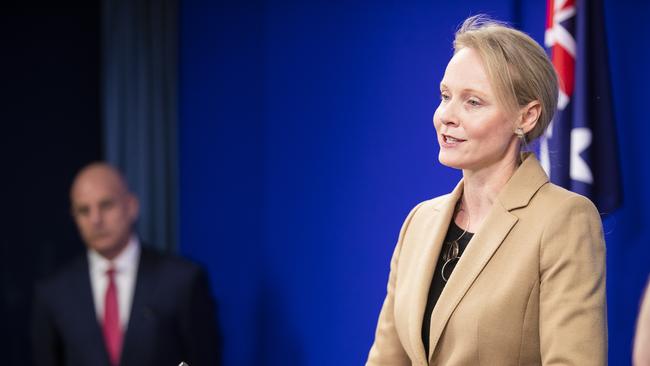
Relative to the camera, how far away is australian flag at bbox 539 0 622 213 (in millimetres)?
2672

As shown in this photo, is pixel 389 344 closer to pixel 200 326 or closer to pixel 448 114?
pixel 448 114

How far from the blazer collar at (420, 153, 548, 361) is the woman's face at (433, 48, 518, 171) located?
6 cm

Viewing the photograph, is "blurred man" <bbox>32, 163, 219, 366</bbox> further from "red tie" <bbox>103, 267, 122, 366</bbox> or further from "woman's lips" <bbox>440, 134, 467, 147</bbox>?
"woman's lips" <bbox>440, 134, 467, 147</bbox>

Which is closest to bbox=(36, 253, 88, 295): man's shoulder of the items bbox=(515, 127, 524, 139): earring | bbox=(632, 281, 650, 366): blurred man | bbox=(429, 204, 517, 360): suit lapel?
bbox=(429, 204, 517, 360): suit lapel

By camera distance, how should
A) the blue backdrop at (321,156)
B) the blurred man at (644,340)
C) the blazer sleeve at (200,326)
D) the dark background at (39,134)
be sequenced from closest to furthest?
1. the blurred man at (644,340)
2. the blue backdrop at (321,156)
3. the blazer sleeve at (200,326)
4. the dark background at (39,134)

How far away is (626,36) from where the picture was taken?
2768 millimetres

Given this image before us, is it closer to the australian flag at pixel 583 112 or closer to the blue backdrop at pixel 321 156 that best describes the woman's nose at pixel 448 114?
the australian flag at pixel 583 112

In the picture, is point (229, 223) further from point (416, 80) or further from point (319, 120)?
point (416, 80)

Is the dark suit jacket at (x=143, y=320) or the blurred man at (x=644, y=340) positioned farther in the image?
the dark suit jacket at (x=143, y=320)

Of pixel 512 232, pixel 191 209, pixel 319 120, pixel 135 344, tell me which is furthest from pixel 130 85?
pixel 512 232

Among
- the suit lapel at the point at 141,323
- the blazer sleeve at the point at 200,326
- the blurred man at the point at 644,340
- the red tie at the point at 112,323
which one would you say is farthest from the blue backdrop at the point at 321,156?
the blurred man at the point at 644,340

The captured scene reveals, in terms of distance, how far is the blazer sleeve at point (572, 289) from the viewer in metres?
1.77

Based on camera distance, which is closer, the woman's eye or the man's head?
the woman's eye

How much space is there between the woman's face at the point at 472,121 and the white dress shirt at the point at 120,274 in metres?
1.84
